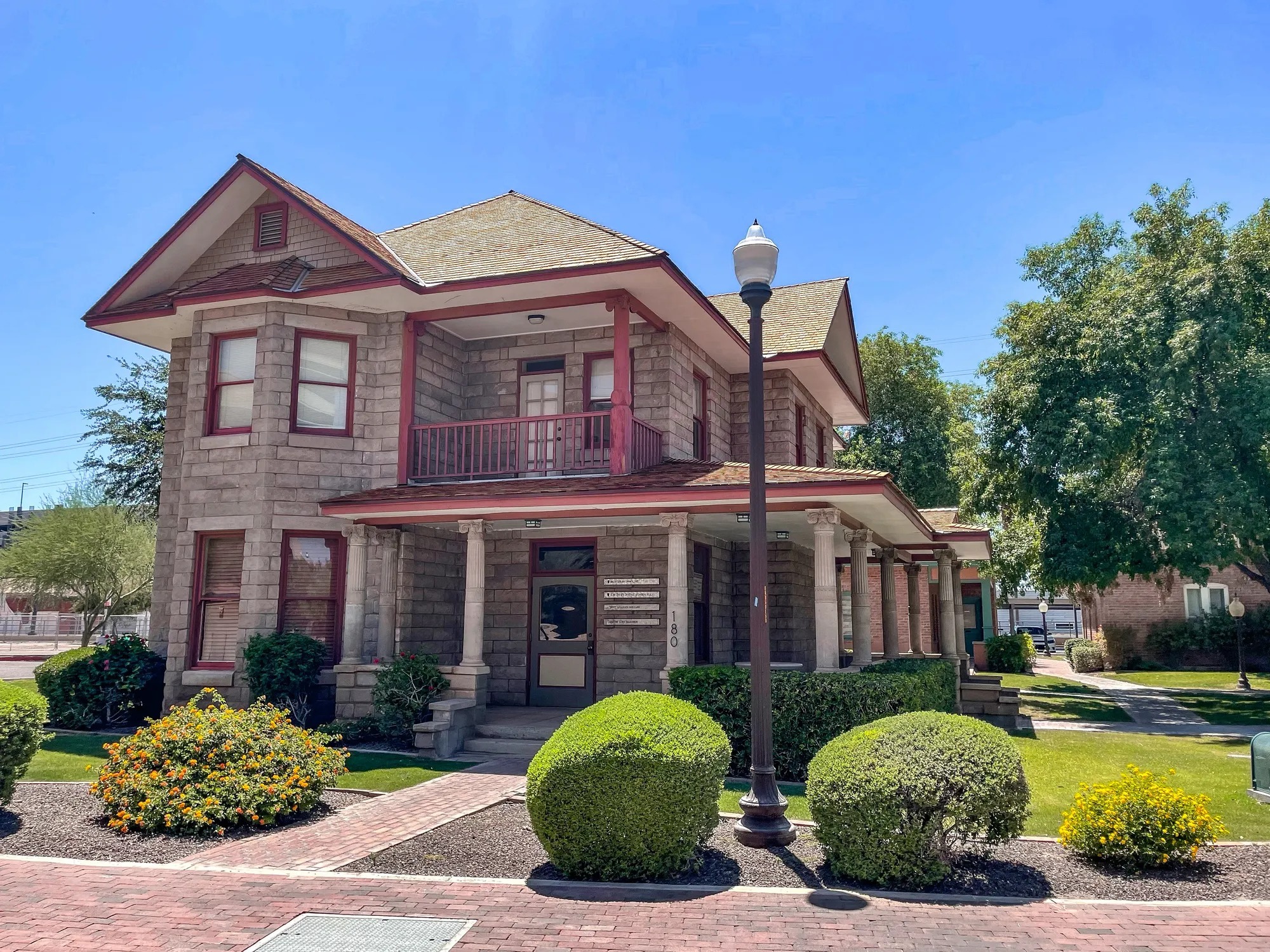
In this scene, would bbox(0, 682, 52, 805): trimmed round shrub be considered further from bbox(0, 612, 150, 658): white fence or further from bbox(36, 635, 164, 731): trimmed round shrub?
bbox(0, 612, 150, 658): white fence

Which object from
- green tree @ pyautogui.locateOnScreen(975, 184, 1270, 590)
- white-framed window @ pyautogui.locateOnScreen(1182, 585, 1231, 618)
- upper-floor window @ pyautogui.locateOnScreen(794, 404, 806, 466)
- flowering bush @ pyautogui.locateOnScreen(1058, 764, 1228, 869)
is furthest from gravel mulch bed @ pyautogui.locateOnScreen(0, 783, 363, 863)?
white-framed window @ pyautogui.locateOnScreen(1182, 585, 1231, 618)

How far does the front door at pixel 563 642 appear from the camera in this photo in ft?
51.1

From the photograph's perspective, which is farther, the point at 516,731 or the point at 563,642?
the point at 563,642

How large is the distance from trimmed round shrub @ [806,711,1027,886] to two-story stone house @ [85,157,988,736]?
5.63 m

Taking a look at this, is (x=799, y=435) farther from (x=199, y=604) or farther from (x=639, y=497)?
(x=199, y=604)

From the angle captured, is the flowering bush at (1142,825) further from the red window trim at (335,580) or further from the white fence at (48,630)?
the white fence at (48,630)

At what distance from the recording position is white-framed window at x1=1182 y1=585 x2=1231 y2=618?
3581 cm

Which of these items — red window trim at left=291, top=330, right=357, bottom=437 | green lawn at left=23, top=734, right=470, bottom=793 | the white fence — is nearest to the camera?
green lawn at left=23, top=734, right=470, bottom=793

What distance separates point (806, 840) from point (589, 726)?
2356 mm

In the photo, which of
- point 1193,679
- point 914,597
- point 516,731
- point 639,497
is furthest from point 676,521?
point 1193,679

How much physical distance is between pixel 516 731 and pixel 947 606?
10988mm

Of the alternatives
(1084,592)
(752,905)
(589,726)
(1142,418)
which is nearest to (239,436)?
(589,726)

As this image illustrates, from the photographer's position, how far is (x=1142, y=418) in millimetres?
20453

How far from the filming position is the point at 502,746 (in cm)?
1286
